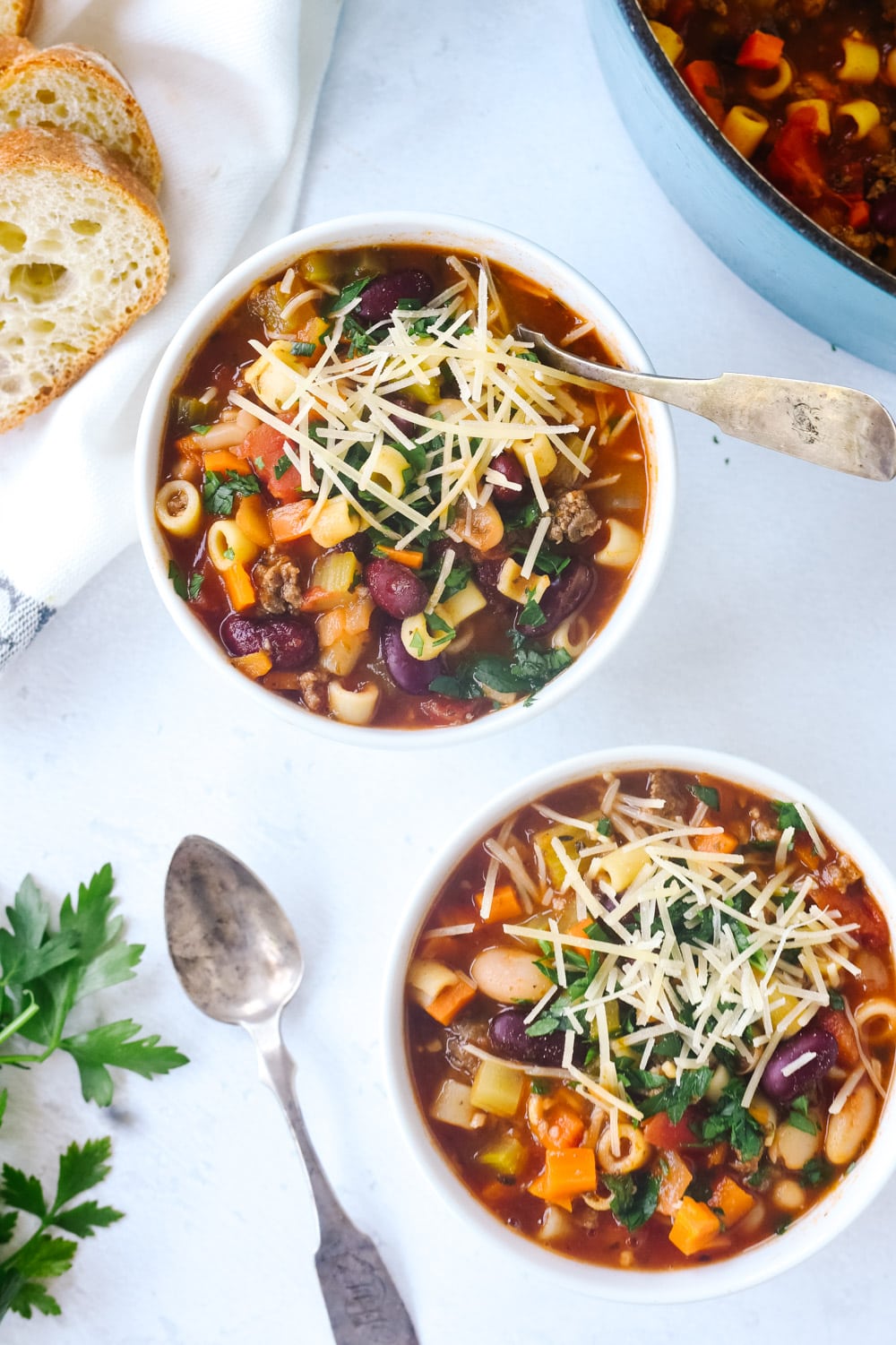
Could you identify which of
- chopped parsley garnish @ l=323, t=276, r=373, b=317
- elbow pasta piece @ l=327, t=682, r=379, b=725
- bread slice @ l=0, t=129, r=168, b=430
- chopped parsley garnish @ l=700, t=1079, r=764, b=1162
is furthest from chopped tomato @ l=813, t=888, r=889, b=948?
bread slice @ l=0, t=129, r=168, b=430

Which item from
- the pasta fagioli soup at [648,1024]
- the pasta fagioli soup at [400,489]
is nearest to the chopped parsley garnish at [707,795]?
the pasta fagioli soup at [648,1024]

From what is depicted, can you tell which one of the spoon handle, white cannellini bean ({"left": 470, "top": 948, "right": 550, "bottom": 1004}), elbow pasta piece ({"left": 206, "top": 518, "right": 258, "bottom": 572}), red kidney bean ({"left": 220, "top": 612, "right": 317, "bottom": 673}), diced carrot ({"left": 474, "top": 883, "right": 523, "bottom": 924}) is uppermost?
elbow pasta piece ({"left": 206, "top": 518, "right": 258, "bottom": 572})

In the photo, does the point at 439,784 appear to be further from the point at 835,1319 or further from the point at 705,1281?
the point at 835,1319

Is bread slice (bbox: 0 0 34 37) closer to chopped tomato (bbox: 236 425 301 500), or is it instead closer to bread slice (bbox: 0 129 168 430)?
bread slice (bbox: 0 129 168 430)

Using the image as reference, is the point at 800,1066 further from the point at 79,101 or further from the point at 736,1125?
the point at 79,101

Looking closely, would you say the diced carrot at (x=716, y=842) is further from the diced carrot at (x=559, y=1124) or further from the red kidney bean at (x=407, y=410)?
the red kidney bean at (x=407, y=410)

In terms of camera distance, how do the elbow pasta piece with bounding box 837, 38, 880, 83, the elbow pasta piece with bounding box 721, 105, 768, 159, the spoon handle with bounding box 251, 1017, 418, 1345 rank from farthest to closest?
1. the spoon handle with bounding box 251, 1017, 418, 1345
2. the elbow pasta piece with bounding box 837, 38, 880, 83
3. the elbow pasta piece with bounding box 721, 105, 768, 159

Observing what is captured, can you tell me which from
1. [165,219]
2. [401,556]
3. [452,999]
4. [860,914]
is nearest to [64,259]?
[165,219]

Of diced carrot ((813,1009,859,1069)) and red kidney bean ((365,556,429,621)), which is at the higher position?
red kidney bean ((365,556,429,621))
